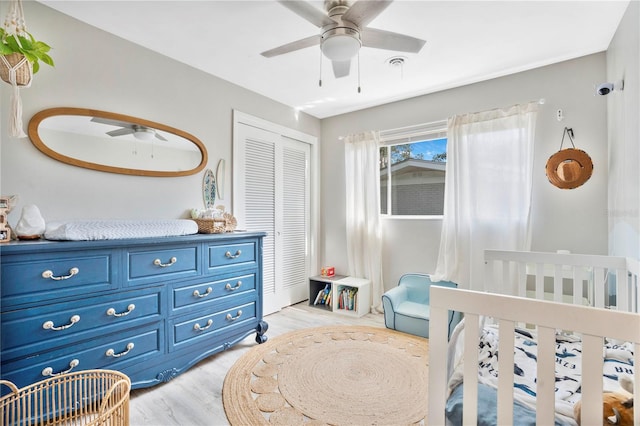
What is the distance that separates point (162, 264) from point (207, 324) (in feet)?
1.93

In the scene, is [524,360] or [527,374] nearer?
[527,374]

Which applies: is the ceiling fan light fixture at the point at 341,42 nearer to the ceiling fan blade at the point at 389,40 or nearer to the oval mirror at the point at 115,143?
the ceiling fan blade at the point at 389,40

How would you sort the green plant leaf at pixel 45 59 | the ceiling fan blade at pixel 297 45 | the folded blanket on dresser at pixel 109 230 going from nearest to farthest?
the green plant leaf at pixel 45 59 → the folded blanket on dresser at pixel 109 230 → the ceiling fan blade at pixel 297 45

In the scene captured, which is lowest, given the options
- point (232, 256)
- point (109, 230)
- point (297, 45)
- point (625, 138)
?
point (232, 256)

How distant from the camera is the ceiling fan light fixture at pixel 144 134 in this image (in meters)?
2.39

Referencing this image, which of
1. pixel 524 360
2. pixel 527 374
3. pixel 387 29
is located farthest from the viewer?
pixel 387 29

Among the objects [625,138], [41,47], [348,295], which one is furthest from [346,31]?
[348,295]

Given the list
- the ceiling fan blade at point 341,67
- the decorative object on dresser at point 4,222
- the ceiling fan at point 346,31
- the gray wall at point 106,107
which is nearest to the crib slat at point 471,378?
the ceiling fan at point 346,31

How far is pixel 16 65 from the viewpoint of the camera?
1.47m

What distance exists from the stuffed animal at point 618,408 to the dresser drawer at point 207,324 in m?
2.10

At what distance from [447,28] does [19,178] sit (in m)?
2.95

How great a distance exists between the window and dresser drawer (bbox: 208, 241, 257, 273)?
5.96ft

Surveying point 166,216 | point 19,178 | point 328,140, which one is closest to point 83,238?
point 19,178

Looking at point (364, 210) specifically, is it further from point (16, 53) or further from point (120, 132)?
point (16, 53)
